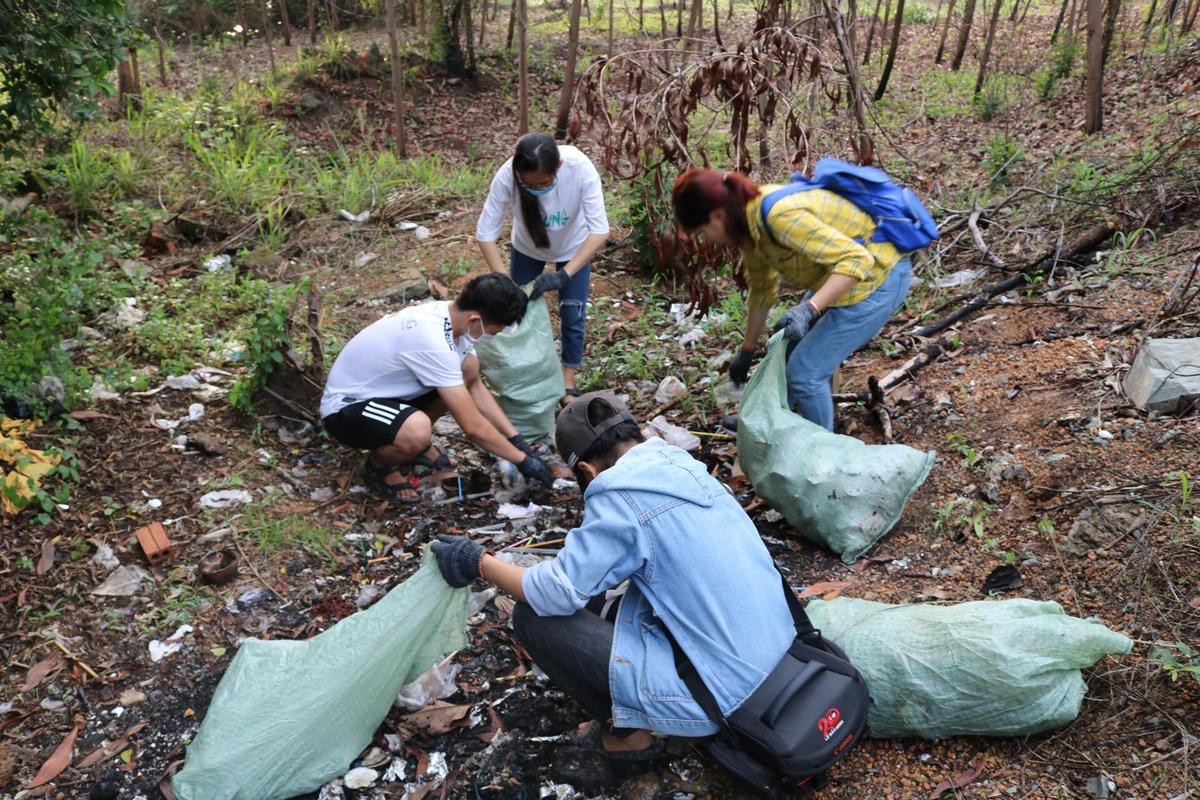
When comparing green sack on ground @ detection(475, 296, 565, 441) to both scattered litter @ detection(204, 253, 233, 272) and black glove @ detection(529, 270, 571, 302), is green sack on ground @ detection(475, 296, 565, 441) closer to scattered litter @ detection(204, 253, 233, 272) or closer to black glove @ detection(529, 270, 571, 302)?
black glove @ detection(529, 270, 571, 302)

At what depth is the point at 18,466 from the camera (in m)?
3.20

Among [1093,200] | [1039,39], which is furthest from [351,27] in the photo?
[1093,200]

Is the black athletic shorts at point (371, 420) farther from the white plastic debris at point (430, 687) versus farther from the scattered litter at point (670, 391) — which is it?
the scattered litter at point (670, 391)

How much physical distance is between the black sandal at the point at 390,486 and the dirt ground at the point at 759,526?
7cm

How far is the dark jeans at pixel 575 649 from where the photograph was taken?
2141mm

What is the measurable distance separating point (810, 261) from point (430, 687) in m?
1.85

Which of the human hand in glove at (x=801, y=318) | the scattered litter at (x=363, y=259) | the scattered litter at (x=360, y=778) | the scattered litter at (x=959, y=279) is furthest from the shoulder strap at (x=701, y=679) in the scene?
the scattered litter at (x=363, y=259)

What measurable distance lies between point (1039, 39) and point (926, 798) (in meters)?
11.6

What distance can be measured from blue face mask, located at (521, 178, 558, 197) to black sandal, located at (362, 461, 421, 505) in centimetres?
127

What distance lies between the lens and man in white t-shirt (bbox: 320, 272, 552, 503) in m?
3.28

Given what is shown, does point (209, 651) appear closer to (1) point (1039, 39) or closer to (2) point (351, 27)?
(2) point (351, 27)

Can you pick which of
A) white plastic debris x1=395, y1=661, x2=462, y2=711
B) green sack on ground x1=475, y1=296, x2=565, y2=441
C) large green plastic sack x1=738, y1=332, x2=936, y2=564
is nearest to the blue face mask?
green sack on ground x1=475, y1=296, x2=565, y2=441

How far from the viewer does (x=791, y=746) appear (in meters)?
1.91

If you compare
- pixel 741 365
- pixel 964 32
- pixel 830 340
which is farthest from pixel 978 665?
pixel 964 32
